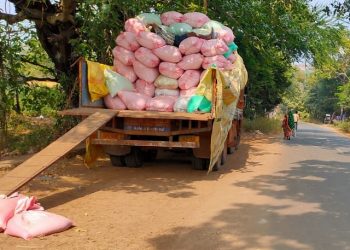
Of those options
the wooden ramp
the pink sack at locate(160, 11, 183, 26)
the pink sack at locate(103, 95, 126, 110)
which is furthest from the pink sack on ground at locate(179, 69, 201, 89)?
the wooden ramp

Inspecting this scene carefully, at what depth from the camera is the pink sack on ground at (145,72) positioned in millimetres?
9516

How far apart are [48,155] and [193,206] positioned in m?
2.10

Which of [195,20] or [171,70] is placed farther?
[195,20]

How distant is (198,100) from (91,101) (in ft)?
6.73

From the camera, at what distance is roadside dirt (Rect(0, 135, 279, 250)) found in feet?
16.5

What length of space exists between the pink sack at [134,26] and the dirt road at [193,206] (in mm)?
2695

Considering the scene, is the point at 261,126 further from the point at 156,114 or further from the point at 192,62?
the point at 156,114

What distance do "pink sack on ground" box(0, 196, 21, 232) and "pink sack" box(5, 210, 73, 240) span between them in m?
0.05

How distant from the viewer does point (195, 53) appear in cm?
945

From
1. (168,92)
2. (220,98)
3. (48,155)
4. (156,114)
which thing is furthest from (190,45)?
(48,155)

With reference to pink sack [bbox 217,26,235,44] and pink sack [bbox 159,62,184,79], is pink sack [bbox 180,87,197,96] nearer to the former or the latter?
pink sack [bbox 159,62,184,79]

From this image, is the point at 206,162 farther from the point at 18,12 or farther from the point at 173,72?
the point at 18,12

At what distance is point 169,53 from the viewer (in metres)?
9.37

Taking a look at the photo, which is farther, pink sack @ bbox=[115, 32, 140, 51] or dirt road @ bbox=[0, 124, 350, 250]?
pink sack @ bbox=[115, 32, 140, 51]
